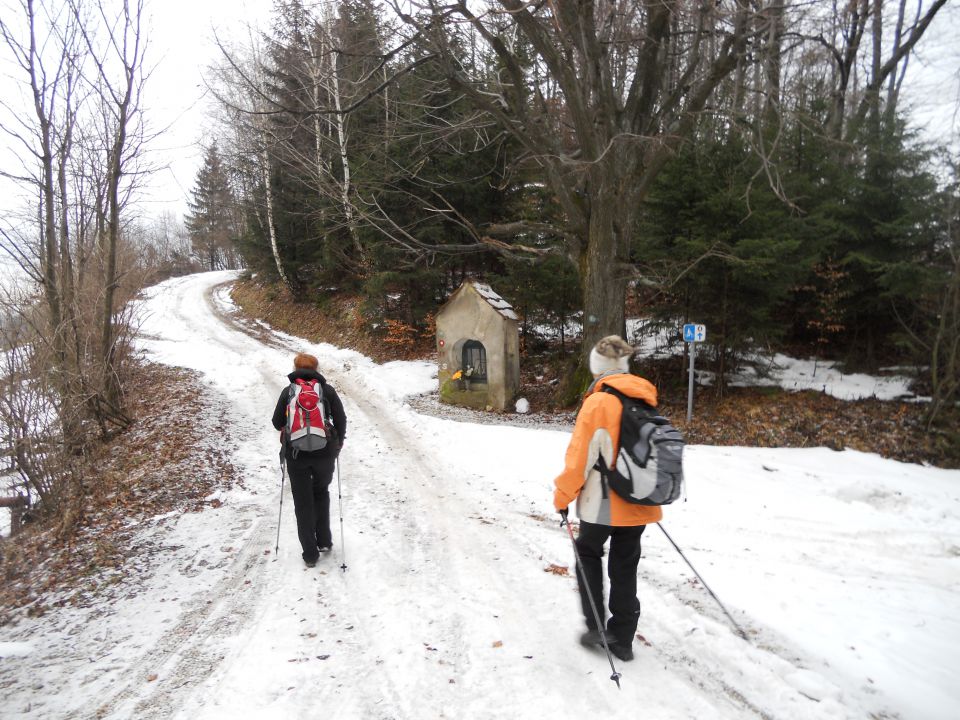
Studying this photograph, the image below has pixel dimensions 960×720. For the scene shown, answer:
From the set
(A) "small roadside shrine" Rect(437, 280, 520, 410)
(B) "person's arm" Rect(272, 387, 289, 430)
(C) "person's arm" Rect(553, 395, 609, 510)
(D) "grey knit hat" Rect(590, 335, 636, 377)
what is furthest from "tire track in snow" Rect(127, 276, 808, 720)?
(A) "small roadside shrine" Rect(437, 280, 520, 410)

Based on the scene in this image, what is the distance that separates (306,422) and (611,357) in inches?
113

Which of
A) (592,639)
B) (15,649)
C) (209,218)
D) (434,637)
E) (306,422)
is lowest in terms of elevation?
(15,649)

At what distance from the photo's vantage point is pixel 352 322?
21250mm

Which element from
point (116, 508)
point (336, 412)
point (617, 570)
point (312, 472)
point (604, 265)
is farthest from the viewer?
point (604, 265)

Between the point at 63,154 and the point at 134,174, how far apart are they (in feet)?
3.64

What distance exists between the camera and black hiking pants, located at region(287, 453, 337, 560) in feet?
15.7

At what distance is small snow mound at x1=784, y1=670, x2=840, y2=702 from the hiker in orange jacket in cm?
95

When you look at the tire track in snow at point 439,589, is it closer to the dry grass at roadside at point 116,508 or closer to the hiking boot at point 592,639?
the hiking boot at point 592,639

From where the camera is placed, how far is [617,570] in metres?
3.24

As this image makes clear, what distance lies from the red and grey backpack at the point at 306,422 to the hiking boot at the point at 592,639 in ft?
8.92

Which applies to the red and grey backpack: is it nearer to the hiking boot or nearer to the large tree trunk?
the hiking boot

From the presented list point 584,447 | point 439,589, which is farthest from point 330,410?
point 584,447

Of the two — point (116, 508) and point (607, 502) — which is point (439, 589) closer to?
point (607, 502)

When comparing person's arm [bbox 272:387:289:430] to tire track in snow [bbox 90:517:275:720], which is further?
person's arm [bbox 272:387:289:430]
